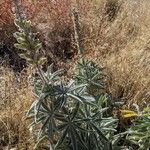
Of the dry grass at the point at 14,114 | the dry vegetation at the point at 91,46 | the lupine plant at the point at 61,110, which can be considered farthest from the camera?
the dry vegetation at the point at 91,46

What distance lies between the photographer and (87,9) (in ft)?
19.7

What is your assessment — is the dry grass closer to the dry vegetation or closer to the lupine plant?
the dry vegetation

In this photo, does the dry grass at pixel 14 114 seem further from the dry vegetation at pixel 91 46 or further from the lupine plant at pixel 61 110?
the lupine plant at pixel 61 110

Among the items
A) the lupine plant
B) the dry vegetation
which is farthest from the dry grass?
the lupine plant

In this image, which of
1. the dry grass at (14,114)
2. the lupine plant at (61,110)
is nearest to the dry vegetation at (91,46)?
the dry grass at (14,114)

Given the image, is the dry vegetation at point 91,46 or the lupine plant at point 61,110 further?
the dry vegetation at point 91,46

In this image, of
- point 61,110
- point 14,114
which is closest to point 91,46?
point 14,114

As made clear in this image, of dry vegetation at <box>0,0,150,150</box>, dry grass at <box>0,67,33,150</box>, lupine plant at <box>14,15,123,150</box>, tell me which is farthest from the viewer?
dry vegetation at <box>0,0,150,150</box>

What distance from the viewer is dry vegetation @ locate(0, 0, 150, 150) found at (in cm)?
385

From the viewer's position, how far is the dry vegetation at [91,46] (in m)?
3.85

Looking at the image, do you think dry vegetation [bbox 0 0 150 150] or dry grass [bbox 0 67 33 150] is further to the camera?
dry vegetation [bbox 0 0 150 150]

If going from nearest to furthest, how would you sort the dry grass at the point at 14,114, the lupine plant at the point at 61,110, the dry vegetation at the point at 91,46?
the lupine plant at the point at 61,110 → the dry grass at the point at 14,114 → the dry vegetation at the point at 91,46

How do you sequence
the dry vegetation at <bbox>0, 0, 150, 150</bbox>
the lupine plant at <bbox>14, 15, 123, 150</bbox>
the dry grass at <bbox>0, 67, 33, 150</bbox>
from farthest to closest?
the dry vegetation at <bbox>0, 0, 150, 150</bbox>
the dry grass at <bbox>0, 67, 33, 150</bbox>
the lupine plant at <bbox>14, 15, 123, 150</bbox>

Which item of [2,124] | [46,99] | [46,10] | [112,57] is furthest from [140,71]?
[46,10]
